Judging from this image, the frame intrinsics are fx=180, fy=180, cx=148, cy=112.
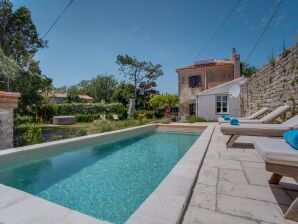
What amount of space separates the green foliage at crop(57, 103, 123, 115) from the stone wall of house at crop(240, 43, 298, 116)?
19243mm

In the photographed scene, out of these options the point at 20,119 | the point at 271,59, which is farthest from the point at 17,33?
the point at 271,59

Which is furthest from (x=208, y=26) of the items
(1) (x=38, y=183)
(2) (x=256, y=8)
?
(1) (x=38, y=183)

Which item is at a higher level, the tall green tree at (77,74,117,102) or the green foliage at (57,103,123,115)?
the tall green tree at (77,74,117,102)

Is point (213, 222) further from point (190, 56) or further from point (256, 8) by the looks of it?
point (190, 56)

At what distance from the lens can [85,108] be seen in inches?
944

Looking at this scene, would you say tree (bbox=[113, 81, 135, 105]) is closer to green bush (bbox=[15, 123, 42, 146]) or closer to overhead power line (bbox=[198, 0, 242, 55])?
overhead power line (bbox=[198, 0, 242, 55])

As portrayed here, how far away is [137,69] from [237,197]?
110 ft

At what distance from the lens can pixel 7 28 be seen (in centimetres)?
1278

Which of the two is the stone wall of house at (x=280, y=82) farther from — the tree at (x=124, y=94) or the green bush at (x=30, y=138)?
the tree at (x=124, y=94)

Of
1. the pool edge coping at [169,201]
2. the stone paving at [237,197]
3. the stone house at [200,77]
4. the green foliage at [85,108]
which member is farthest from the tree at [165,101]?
the pool edge coping at [169,201]

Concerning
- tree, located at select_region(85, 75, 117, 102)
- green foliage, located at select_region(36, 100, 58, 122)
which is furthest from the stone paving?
tree, located at select_region(85, 75, 117, 102)

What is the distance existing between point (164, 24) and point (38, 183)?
12688mm

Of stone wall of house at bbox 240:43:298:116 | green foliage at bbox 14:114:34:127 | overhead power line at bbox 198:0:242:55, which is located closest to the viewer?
stone wall of house at bbox 240:43:298:116

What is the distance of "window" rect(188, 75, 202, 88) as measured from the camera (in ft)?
69.3
